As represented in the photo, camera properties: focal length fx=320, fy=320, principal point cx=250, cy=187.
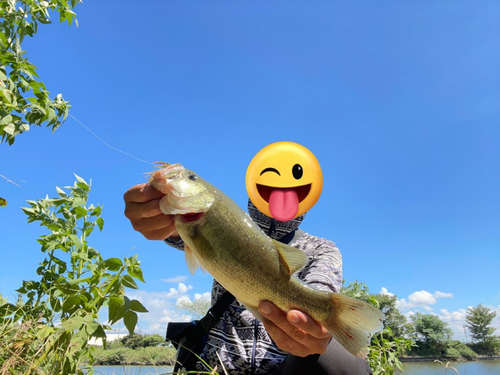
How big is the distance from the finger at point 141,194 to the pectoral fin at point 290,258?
0.82 metres

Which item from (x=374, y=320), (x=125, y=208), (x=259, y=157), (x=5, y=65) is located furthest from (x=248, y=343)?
(x=5, y=65)

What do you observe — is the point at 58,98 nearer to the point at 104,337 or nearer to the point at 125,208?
the point at 125,208

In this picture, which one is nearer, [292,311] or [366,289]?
[292,311]

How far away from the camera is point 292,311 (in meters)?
1.87

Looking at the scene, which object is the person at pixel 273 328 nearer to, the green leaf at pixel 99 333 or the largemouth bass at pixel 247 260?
the largemouth bass at pixel 247 260

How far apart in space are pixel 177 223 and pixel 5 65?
69.8 inches

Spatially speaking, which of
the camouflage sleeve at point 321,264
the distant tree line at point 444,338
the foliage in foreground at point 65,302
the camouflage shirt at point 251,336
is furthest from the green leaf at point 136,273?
the distant tree line at point 444,338

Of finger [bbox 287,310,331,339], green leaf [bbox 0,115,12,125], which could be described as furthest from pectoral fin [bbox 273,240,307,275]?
green leaf [bbox 0,115,12,125]

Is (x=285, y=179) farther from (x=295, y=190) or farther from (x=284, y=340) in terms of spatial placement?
(x=284, y=340)

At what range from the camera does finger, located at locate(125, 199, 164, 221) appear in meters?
2.04

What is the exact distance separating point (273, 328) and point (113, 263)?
3.50ft

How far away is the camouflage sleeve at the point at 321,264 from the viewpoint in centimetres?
251

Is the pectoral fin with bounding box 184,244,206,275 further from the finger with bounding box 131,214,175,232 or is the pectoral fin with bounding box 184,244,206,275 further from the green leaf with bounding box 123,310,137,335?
the green leaf with bounding box 123,310,137,335

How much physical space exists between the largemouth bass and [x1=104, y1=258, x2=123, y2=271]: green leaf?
422 mm
